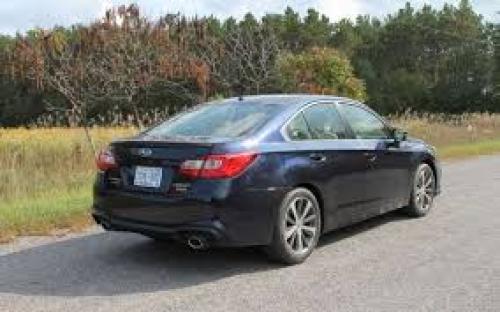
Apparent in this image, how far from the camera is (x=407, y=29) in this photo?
3684 inches

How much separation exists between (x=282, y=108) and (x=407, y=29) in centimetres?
8869

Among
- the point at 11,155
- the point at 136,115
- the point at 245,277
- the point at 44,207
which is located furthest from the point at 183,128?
the point at 136,115

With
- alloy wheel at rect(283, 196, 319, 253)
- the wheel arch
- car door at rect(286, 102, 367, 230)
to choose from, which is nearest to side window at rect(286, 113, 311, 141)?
car door at rect(286, 102, 367, 230)

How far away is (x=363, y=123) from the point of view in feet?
28.8

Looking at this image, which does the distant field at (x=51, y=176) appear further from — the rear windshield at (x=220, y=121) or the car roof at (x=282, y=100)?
the car roof at (x=282, y=100)

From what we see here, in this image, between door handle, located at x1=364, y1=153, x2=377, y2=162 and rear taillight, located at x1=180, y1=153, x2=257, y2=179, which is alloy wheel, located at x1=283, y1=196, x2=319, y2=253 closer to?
rear taillight, located at x1=180, y1=153, x2=257, y2=179

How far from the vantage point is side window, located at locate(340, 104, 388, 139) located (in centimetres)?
854

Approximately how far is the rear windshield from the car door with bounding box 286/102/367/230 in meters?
0.31

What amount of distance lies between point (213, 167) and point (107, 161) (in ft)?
3.91

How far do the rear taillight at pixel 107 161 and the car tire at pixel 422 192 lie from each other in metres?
3.76

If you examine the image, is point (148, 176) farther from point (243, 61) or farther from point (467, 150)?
point (243, 61)

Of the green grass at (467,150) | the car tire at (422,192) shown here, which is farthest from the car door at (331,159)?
the green grass at (467,150)

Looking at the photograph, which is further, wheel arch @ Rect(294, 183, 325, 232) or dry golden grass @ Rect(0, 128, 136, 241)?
dry golden grass @ Rect(0, 128, 136, 241)

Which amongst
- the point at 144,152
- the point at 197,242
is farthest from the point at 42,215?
the point at 197,242
